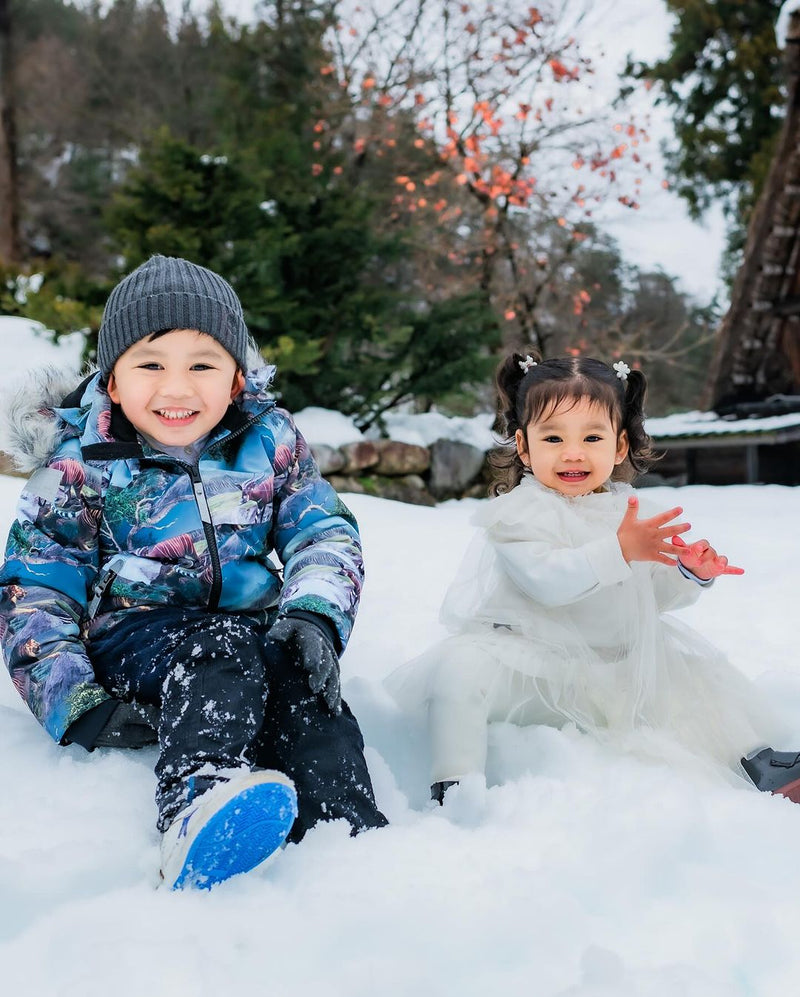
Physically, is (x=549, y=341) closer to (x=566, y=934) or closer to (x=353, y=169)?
(x=353, y=169)

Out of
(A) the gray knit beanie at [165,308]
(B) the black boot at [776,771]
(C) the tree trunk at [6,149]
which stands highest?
(C) the tree trunk at [6,149]

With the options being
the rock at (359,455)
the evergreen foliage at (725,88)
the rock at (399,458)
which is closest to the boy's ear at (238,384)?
the rock at (359,455)

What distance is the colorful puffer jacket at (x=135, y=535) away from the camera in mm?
1563

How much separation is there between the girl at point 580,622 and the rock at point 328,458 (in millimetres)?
3894

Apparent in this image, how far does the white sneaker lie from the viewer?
112 centimetres

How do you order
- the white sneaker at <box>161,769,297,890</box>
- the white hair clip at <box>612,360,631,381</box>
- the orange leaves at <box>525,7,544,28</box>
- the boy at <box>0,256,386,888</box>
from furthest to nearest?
the orange leaves at <box>525,7,544,28</box>, the white hair clip at <box>612,360,631,381</box>, the boy at <box>0,256,386,888</box>, the white sneaker at <box>161,769,297,890</box>

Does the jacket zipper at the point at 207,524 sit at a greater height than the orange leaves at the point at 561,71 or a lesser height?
lesser

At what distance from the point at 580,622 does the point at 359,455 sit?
436 centimetres

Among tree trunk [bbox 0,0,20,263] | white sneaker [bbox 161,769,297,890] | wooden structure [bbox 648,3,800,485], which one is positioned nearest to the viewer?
white sneaker [bbox 161,769,297,890]

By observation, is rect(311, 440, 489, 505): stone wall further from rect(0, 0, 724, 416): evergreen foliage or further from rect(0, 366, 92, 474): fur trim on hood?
rect(0, 366, 92, 474): fur trim on hood

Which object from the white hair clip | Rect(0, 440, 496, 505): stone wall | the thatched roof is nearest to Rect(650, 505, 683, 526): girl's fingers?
the white hair clip

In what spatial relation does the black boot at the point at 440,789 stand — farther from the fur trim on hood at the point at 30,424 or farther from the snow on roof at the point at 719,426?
the snow on roof at the point at 719,426

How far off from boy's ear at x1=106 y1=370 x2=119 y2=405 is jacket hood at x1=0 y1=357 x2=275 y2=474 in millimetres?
11

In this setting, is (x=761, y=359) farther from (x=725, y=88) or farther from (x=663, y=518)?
(x=663, y=518)
